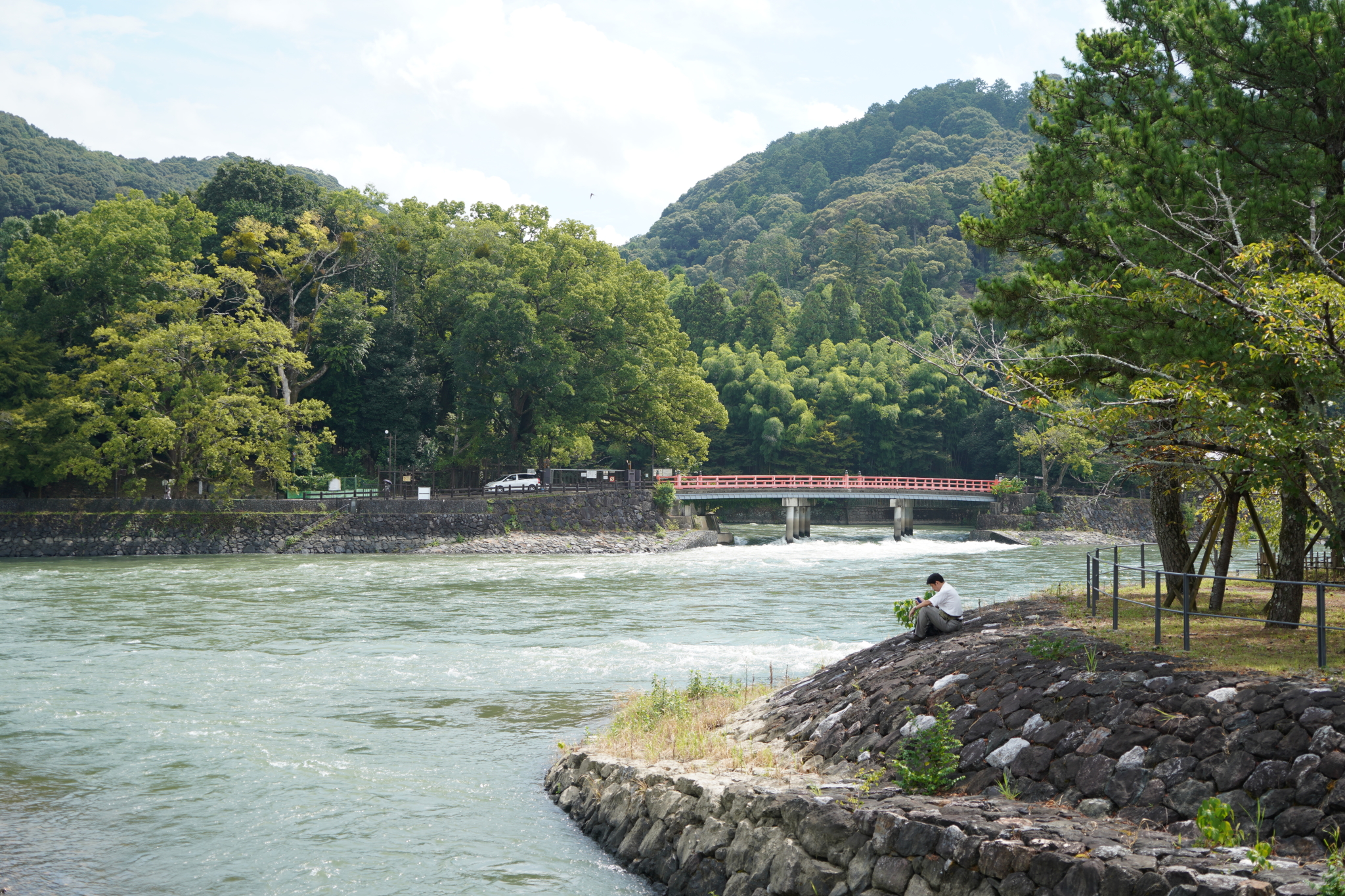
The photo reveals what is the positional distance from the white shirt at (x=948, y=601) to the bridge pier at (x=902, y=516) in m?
49.0

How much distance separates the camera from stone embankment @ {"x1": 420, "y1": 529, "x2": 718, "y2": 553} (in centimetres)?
4819

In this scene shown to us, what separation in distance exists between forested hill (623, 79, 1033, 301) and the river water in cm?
8455

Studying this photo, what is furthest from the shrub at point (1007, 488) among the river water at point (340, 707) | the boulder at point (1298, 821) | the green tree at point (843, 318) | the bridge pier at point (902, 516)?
the boulder at point (1298, 821)

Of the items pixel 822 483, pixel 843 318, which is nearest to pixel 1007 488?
pixel 822 483

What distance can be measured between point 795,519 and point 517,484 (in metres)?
17.4

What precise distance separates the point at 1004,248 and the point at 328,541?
130 ft

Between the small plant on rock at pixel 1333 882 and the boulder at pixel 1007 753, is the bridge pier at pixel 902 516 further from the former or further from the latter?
the small plant on rock at pixel 1333 882

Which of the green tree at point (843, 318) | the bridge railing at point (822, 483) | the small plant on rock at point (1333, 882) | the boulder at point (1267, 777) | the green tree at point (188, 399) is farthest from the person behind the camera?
the green tree at point (843, 318)

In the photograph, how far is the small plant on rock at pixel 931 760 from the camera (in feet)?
29.1

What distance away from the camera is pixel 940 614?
44.5ft

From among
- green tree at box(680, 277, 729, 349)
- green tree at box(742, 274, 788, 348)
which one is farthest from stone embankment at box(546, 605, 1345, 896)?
green tree at box(742, 274, 788, 348)

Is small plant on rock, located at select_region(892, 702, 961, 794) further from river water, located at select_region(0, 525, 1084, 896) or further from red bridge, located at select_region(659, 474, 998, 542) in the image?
red bridge, located at select_region(659, 474, 998, 542)

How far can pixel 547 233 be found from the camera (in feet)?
197

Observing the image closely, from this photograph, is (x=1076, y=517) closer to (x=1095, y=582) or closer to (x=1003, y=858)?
(x=1095, y=582)
